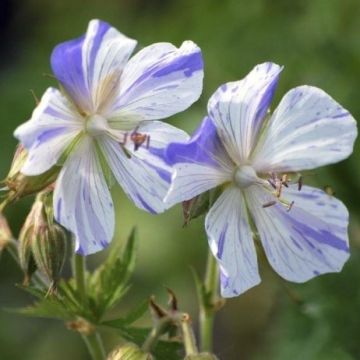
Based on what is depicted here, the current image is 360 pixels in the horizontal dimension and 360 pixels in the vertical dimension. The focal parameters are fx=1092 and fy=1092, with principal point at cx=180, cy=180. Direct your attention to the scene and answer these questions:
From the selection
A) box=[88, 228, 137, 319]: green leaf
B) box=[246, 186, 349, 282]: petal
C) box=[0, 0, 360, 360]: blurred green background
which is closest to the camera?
box=[246, 186, 349, 282]: petal

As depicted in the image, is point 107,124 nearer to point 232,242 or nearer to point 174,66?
point 174,66

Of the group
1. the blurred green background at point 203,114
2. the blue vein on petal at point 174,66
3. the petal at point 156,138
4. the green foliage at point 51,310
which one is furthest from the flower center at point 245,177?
the blurred green background at point 203,114

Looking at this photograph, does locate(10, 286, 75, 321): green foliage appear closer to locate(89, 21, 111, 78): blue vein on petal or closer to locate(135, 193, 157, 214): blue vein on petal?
locate(135, 193, 157, 214): blue vein on petal

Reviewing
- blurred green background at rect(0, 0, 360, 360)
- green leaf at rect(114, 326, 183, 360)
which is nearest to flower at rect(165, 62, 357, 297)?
green leaf at rect(114, 326, 183, 360)

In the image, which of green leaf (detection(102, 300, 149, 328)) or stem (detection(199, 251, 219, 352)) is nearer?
green leaf (detection(102, 300, 149, 328))

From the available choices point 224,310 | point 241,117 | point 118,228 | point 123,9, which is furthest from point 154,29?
point 241,117
